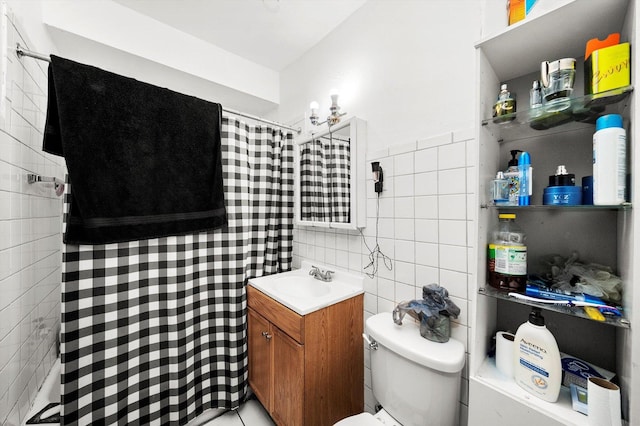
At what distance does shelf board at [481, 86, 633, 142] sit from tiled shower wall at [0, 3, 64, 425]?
5.98 feet

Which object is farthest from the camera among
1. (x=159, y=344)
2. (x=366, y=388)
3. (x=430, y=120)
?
(x=366, y=388)

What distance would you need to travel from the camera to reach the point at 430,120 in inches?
44.9

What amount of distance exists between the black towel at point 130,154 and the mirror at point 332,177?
595 mm

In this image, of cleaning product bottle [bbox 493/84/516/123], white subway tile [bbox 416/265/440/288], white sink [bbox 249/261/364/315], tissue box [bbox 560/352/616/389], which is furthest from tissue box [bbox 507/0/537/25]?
white sink [bbox 249/261/364/315]

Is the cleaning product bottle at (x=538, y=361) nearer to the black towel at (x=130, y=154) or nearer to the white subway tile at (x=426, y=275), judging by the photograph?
the white subway tile at (x=426, y=275)

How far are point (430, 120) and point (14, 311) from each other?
6.62 ft

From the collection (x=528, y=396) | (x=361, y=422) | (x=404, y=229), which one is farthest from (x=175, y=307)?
(x=528, y=396)

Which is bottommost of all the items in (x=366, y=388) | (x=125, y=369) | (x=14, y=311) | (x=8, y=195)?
(x=366, y=388)

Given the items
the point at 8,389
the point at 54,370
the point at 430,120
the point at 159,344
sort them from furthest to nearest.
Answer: the point at 54,370 < the point at 159,344 < the point at 430,120 < the point at 8,389

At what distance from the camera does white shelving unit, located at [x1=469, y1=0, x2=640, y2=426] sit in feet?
1.89

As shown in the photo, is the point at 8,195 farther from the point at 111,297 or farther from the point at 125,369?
the point at 125,369

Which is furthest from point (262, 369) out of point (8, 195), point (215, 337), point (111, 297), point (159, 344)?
point (8, 195)

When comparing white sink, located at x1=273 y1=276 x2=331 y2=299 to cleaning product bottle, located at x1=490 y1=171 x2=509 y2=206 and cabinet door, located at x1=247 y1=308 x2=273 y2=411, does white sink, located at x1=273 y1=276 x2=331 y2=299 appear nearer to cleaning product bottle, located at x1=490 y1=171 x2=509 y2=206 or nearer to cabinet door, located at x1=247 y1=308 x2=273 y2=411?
cabinet door, located at x1=247 y1=308 x2=273 y2=411

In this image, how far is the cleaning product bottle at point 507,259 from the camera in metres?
0.73
